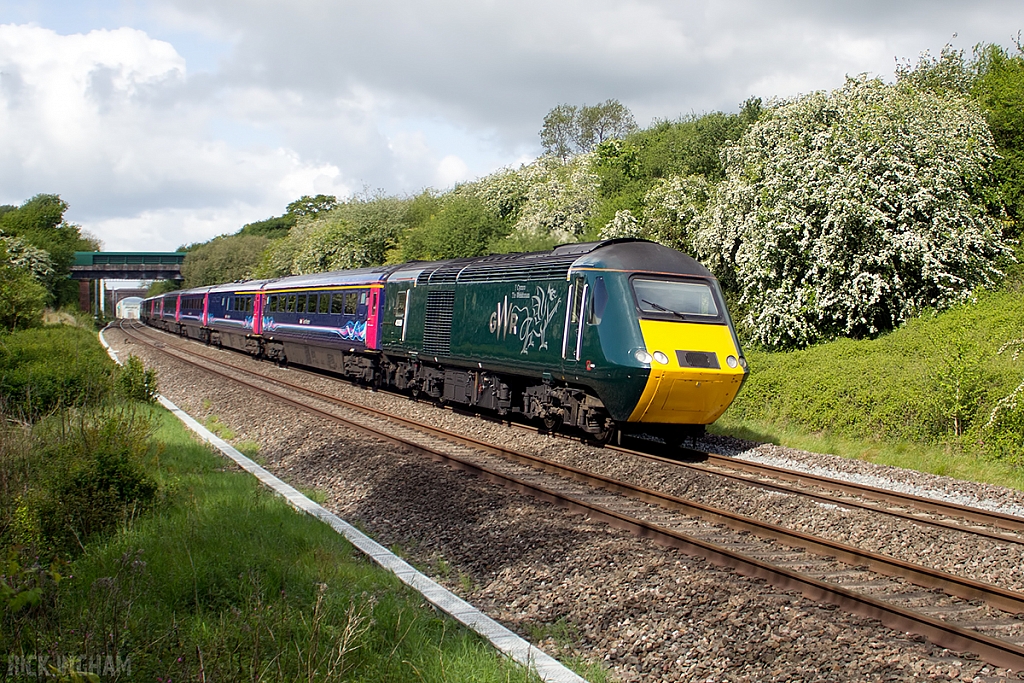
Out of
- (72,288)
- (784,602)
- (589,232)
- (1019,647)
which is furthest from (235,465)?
(72,288)

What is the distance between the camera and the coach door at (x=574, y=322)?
12.4 meters

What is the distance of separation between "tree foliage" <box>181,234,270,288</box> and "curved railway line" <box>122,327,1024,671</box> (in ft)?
234

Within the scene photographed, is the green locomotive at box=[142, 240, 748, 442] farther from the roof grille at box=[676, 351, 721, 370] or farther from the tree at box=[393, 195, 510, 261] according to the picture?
the tree at box=[393, 195, 510, 261]

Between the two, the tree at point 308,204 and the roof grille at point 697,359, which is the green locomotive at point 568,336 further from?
the tree at point 308,204

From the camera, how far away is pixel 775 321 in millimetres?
21359

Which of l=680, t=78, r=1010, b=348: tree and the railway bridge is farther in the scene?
the railway bridge

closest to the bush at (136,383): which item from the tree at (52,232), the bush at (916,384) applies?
the bush at (916,384)

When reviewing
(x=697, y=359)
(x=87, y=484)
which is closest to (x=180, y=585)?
(x=87, y=484)

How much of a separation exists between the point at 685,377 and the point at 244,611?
722cm

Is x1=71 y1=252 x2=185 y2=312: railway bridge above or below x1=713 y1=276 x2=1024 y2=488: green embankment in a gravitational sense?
above

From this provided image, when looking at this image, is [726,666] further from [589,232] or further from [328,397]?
[589,232]

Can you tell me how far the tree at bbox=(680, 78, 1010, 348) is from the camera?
760 inches

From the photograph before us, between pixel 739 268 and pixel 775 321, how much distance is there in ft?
6.35

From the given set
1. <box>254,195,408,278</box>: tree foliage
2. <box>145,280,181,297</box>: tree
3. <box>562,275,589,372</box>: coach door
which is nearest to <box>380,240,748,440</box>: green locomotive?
<box>562,275,589,372</box>: coach door
